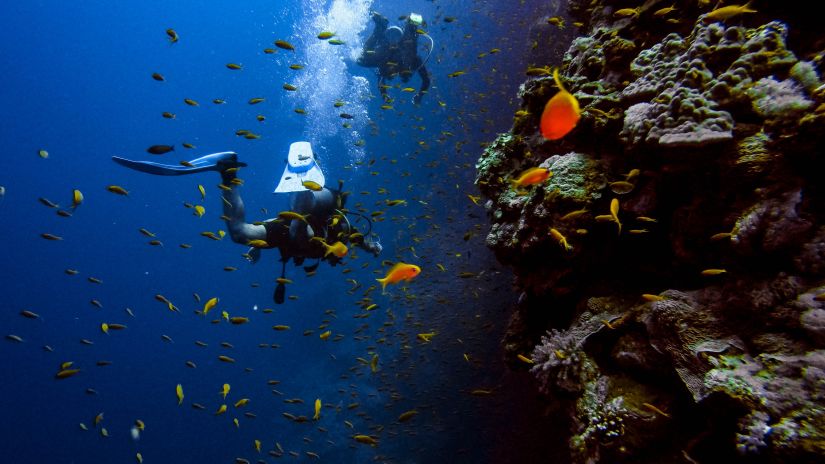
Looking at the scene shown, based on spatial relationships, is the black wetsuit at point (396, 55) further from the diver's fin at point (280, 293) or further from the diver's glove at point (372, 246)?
the diver's fin at point (280, 293)

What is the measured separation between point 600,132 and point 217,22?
339 feet

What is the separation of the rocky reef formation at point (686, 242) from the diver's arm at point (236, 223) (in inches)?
216

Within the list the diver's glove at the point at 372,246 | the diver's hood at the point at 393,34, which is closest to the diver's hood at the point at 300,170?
the diver's glove at the point at 372,246

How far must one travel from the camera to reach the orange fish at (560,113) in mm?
2287

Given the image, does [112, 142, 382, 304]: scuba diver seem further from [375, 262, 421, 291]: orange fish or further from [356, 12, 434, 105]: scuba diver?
[356, 12, 434, 105]: scuba diver

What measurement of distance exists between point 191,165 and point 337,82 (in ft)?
120

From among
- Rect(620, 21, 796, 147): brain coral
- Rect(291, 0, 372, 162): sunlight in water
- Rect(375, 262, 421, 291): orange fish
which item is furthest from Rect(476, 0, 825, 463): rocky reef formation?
Rect(291, 0, 372, 162): sunlight in water

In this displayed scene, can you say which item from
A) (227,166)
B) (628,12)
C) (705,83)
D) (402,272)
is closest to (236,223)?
(227,166)

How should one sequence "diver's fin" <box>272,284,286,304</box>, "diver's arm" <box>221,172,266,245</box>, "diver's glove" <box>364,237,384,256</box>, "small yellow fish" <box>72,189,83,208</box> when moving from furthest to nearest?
"diver's glove" <box>364,237,384,256</box>, "diver's arm" <box>221,172,266,245</box>, "diver's fin" <box>272,284,286,304</box>, "small yellow fish" <box>72,189,83,208</box>

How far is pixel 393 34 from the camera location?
44.1 feet

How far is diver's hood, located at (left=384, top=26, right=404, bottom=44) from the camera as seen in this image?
13.3m

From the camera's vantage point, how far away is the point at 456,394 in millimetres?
11422

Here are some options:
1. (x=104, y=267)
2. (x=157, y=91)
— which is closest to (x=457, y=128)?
(x=104, y=267)

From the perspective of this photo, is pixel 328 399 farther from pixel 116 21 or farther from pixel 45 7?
pixel 116 21
